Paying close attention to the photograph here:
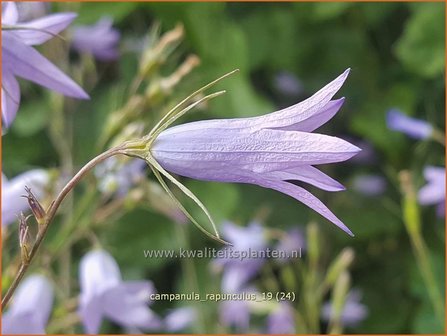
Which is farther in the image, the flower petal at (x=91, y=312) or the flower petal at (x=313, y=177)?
the flower petal at (x=91, y=312)

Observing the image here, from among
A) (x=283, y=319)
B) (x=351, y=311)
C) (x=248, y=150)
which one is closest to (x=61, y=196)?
(x=248, y=150)

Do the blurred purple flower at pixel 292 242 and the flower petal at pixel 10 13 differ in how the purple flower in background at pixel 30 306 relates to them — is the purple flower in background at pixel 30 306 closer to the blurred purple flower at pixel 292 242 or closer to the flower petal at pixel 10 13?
the flower petal at pixel 10 13

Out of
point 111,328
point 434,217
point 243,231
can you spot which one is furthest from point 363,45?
point 111,328

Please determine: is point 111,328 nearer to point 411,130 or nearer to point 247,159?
point 411,130

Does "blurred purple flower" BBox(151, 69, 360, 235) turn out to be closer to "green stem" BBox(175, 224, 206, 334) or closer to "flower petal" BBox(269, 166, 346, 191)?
"flower petal" BBox(269, 166, 346, 191)

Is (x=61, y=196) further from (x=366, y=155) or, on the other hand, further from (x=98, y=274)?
(x=366, y=155)

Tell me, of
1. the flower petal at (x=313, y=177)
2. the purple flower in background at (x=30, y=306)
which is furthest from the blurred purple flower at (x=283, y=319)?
the flower petal at (x=313, y=177)
